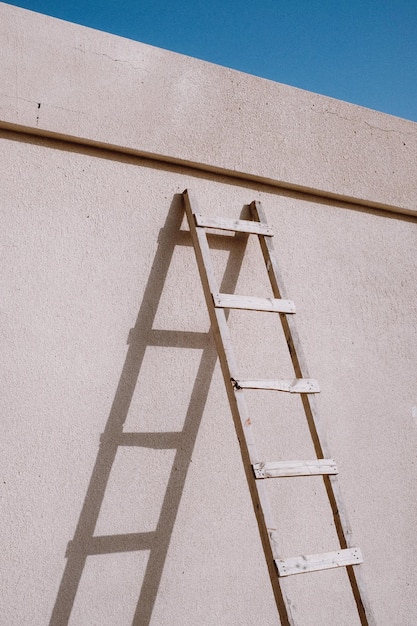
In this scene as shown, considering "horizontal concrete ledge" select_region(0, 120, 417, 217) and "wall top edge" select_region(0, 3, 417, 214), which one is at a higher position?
"wall top edge" select_region(0, 3, 417, 214)

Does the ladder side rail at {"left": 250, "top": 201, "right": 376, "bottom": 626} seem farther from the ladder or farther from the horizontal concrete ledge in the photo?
the horizontal concrete ledge

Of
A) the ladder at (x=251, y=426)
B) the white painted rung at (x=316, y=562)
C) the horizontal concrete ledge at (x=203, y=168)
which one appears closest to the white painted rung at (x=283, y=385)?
the ladder at (x=251, y=426)

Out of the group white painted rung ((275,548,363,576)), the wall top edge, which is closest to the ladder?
white painted rung ((275,548,363,576))

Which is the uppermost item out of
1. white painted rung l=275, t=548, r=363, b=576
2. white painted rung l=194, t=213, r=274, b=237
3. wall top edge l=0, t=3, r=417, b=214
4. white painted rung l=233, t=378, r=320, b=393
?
wall top edge l=0, t=3, r=417, b=214

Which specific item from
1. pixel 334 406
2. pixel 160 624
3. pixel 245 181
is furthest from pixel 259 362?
pixel 160 624

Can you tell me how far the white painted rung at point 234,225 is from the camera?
2.35 meters

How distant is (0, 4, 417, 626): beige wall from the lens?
6.99ft

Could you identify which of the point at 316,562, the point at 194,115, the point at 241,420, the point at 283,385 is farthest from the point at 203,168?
the point at 316,562

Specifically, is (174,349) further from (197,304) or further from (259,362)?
(259,362)

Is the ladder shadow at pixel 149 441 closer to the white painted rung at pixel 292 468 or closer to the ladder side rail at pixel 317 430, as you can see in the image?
the ladder side rail at pixel 317 430

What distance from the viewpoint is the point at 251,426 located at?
2.28 m

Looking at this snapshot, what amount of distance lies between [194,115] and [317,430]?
148cm

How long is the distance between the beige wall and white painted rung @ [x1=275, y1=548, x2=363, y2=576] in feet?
1.37

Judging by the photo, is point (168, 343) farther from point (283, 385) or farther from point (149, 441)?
point (283, 385)
